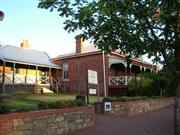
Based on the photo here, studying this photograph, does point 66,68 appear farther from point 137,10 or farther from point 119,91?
point 137,10

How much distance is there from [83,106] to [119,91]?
19.3 m

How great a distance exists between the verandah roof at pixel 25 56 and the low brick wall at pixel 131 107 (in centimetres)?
1378

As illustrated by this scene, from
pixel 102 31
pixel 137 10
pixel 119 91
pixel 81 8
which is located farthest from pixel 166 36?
pixel 119 91

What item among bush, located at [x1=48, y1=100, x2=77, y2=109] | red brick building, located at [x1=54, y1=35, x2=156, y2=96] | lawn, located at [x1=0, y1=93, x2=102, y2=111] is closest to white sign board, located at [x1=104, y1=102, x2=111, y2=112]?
lawn, located at [x1=0, y1=93, x2=102, y2=111]

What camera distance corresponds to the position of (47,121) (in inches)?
458

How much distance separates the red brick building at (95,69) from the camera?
3344 cm

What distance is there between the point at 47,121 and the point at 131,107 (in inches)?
371

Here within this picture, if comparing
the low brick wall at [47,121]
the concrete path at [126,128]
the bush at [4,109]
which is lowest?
the concrete path at [126,128]

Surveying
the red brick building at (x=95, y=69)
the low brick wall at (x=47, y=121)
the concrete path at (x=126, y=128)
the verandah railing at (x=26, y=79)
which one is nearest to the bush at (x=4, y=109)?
the low brick wall at (x=47, y=121)

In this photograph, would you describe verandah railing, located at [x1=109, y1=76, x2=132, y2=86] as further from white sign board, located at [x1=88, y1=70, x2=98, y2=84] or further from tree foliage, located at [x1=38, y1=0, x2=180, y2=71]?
tree foliage, located at [x1=38, y1=0, x2=180, y2=71]

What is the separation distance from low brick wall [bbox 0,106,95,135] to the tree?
10.2ft

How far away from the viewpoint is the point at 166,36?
12.0 metres

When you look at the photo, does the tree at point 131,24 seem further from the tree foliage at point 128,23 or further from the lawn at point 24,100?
the lawn at point 24,100

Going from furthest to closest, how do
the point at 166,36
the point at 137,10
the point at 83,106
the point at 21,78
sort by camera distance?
the point at 21,78 < the point at 83,106 < the point at 166,36 < the point at 137,10
